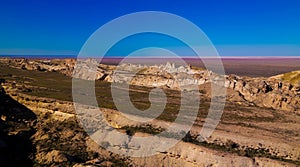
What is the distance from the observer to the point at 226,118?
37.8 metres

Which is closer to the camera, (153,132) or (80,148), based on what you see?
(80,148)

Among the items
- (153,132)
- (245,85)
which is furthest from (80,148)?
(245,85)

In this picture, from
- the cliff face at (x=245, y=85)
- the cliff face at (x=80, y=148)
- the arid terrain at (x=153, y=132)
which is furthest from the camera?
the cliff face at (x=245, y=85)

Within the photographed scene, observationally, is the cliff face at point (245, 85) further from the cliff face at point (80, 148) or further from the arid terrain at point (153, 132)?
the cliff face at point (80, 148)

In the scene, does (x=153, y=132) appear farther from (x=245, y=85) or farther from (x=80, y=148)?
(x=245, y=85)

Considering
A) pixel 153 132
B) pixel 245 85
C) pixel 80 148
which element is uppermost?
pixel 245 85

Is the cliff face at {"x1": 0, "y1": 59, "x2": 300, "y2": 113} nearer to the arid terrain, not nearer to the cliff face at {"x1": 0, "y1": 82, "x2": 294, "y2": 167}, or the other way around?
the arid terrain

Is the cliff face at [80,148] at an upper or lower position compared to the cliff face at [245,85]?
lower

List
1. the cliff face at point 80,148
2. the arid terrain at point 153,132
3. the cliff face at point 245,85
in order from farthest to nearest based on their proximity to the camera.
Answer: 1. the cliff face at point 245,85
2. the arid terrain at point 153,132
3. the cliff face at point 80,148

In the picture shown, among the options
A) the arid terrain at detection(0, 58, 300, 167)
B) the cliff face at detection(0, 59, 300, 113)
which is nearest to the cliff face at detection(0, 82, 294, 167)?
the arid terrain at detection(0, 58, 300, 167)

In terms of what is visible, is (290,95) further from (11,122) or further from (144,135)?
(11,122)

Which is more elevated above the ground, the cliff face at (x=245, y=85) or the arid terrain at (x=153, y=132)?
the cliff face at (x=245, y=85)

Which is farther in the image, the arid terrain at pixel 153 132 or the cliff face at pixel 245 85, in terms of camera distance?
the cliff face at pixel 245 85

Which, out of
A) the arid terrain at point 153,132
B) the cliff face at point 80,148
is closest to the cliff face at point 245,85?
the arid terrain at point 153,132
